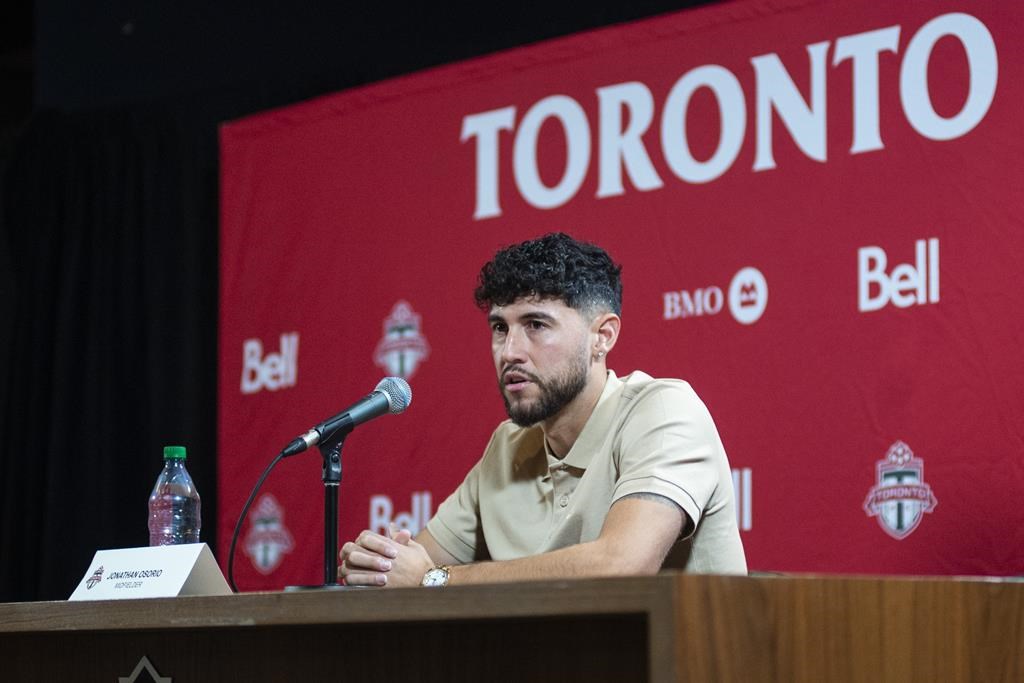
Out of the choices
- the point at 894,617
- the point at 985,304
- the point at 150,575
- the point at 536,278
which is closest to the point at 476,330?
the point at 536,278

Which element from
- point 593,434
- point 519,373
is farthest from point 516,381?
point 593,434

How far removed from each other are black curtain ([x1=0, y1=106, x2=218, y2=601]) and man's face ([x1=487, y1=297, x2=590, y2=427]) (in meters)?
1.64

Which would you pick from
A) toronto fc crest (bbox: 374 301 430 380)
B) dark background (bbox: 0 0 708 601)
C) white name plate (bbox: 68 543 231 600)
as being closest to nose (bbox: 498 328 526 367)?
white name plate (bbox: 68 543 231 600)

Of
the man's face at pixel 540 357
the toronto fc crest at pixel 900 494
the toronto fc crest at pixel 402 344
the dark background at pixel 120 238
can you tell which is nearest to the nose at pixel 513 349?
the man's face at pixel 540 357

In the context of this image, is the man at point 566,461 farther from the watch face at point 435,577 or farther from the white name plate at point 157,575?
the white name plate at point 157,575

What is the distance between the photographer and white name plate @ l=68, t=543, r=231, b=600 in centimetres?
163

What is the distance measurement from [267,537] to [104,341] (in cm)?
79

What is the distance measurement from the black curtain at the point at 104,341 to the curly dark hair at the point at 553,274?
1.64m

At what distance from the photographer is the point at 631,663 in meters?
1.23

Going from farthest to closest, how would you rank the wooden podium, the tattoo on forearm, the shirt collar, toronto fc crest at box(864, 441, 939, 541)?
toronto fc crest at box(864, 441, 939, 541)
the shirt collar
the tattoo on forearm
the wooden podium

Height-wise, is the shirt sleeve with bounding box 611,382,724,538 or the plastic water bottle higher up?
the shirt sleeve with bounding box 611,382,724,538

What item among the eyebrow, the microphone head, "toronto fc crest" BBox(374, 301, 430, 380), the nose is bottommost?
the microphone head

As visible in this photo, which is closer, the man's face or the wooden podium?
the wooden podium

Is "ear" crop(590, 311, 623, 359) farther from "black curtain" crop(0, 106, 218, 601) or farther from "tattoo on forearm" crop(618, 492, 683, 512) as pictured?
"black curtain" crop(0, 106, 218, 601)
